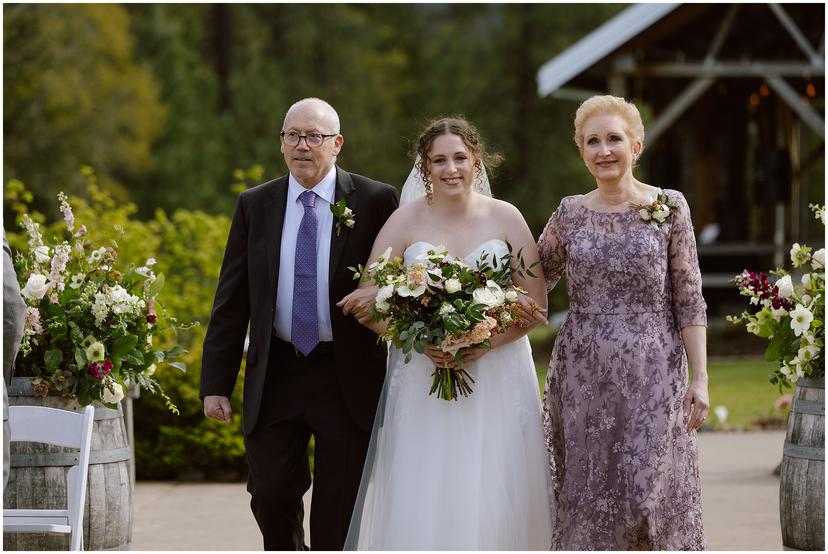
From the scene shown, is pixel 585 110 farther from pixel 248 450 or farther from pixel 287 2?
pixel 287 2

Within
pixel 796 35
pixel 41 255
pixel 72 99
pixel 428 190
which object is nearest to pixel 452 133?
pixel 428 190

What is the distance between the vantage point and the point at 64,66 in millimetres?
28984

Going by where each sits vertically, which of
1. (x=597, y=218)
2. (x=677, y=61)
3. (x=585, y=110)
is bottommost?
(x=597, y=218)

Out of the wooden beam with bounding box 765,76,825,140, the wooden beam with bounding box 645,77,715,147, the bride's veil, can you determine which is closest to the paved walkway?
the bride's veil

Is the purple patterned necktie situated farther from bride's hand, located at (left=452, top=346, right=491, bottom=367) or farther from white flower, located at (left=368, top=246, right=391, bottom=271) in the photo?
bride's hand, located at (left=452, top=346, right=491, bottom=367)

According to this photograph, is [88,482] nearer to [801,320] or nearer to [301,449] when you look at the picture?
[301,449]

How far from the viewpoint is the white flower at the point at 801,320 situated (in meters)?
5.85

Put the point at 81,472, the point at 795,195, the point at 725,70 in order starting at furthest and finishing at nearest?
the point at 795,195, the point at 725,70, the point at 81,472

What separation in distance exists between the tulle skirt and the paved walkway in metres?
1.74

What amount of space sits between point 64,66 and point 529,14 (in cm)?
1148

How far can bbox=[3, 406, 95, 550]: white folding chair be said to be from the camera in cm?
504

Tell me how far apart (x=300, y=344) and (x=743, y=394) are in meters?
9.31

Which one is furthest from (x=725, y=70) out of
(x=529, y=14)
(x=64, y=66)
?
(x=64, y=66)

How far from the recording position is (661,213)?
5098 millimetres
